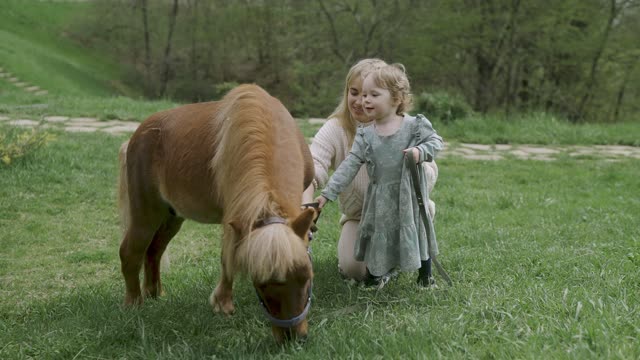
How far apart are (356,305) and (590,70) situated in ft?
72.8

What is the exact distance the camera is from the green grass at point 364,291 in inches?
115

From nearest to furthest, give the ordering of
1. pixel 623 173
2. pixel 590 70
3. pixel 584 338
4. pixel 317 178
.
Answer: pixel 584 338 < pixel 317 178 < pixel 623 173 < pixel 590 70

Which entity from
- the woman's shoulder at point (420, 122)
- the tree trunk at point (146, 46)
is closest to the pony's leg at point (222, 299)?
the woman's shoulder at point (420, 122)

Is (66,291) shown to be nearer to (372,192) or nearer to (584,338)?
(372,192)

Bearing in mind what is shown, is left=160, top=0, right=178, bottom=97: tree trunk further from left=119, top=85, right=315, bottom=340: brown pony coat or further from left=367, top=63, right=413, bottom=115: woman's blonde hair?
left=367, top=63, right=413, bottom=115: woman's blonde hair

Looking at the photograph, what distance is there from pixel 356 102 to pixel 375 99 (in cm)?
49

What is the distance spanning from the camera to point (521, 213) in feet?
20.9

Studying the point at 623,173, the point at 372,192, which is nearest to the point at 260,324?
the point at 372,192

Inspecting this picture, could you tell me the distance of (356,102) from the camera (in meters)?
4.23

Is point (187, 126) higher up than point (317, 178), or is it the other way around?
point (187, 126)

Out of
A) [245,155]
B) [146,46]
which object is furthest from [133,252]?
[146,46]

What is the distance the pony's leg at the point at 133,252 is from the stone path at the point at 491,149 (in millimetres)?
5865

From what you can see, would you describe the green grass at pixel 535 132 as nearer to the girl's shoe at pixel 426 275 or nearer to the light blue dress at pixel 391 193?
the girl's shoe at pixel 426 275

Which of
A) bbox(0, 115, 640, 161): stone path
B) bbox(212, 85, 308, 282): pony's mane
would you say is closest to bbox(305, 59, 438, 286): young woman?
bbox(212, 85, 308, 282): pony's mane
